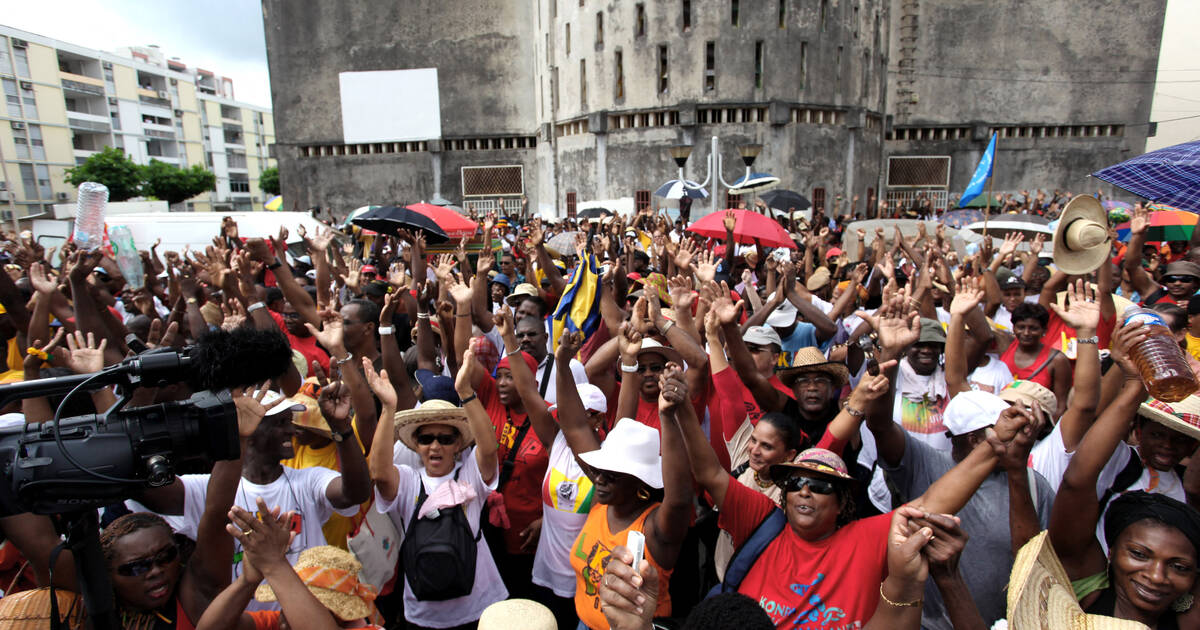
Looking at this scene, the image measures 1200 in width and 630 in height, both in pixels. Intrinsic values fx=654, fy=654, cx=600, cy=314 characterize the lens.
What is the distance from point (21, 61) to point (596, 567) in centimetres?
5482

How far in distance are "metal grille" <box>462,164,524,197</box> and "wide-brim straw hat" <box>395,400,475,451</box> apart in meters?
30.6

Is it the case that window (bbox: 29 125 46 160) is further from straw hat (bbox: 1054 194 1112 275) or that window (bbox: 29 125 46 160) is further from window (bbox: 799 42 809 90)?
straw hat (bbox: 1054 194 1112 275)

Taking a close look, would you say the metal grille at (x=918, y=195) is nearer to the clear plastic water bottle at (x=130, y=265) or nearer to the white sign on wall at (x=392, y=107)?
the white sign on wall at (x=392, y=107)

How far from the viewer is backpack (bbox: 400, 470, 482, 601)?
276cm

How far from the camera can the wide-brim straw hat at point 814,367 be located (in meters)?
3.57

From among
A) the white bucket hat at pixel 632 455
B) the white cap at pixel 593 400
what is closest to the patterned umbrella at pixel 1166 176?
the white cap at pixel 593 400

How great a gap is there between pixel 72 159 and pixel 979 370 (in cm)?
5646

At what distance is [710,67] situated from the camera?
2383cm

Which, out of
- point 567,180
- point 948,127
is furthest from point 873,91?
point 567,180

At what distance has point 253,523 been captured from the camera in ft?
6.37

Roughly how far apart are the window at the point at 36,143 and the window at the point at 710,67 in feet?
142

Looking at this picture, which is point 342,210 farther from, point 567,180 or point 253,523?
point 253,523

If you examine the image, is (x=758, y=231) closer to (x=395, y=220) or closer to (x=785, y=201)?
(x=395, y=220)

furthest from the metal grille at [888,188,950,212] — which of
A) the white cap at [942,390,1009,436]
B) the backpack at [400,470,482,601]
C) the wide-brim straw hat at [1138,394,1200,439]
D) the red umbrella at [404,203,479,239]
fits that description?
the backpack at [400,470,482,601]
